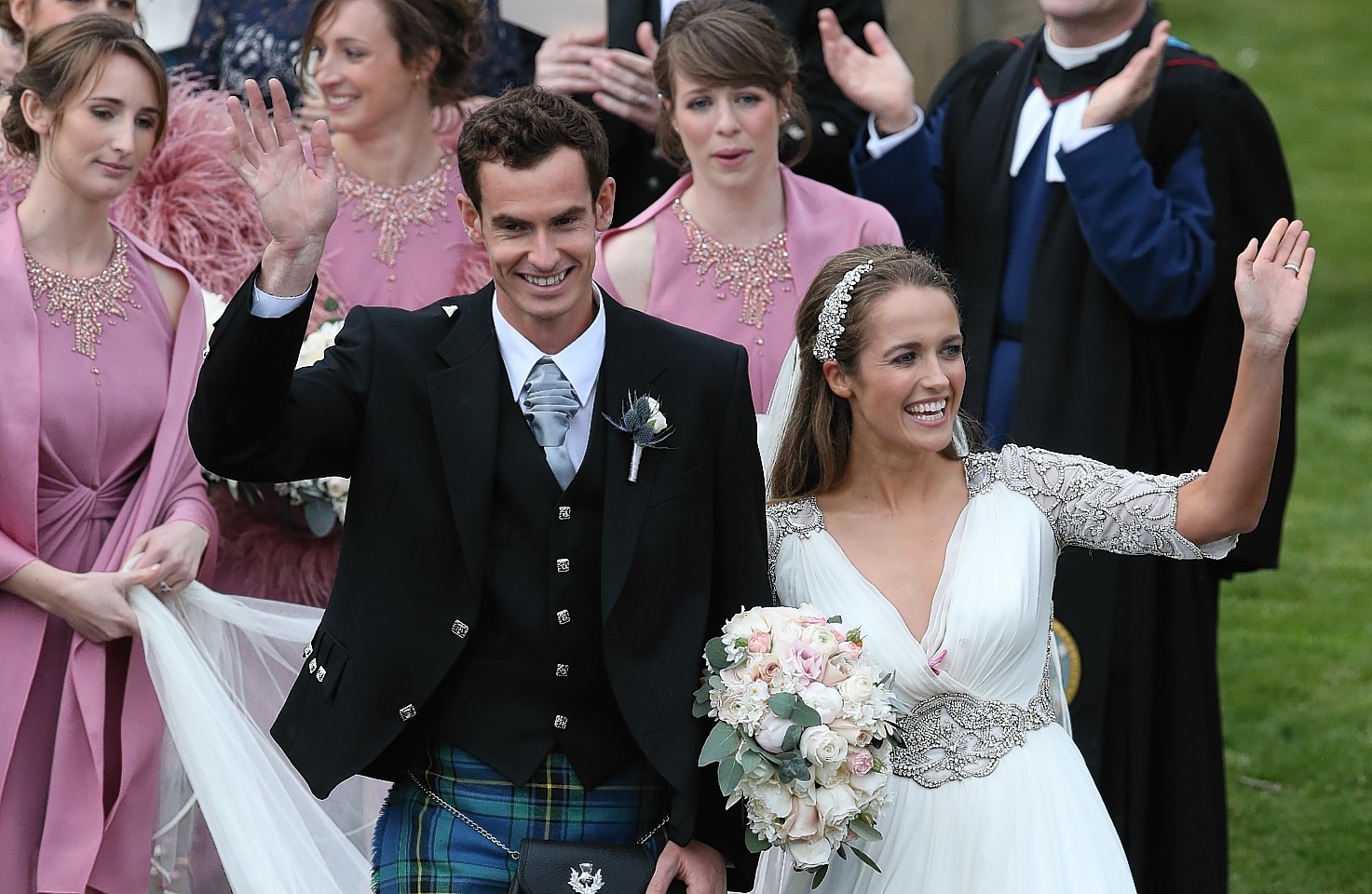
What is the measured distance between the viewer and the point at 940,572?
13.4 feet

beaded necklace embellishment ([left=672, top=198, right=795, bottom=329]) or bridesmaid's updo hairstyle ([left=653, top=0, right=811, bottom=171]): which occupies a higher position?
bridesmaid's updo hairstyle ([left=653, top=0, right=811, bottom=171])

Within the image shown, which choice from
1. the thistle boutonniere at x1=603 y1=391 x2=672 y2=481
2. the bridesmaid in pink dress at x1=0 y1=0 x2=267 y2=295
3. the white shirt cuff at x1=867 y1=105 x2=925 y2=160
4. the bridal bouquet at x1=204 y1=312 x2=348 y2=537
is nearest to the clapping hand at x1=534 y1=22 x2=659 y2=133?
the white shirt cuff at x1=867 y1=105 x2=925 y2=160

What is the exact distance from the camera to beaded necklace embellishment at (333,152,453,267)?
556 centimetres

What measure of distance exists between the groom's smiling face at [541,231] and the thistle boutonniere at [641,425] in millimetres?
227

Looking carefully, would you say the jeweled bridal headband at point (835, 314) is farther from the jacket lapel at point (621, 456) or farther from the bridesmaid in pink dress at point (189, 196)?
the bridesmaid in pink dress at point (189, 196)

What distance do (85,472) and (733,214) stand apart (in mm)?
1849

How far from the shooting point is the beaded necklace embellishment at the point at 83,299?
15.0ft

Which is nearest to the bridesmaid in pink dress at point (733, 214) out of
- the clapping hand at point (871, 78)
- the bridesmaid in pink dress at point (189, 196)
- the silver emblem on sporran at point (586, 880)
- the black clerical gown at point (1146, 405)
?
the clapping hand at point (871, 78)

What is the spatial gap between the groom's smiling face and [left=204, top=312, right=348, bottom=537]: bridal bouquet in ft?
5.42

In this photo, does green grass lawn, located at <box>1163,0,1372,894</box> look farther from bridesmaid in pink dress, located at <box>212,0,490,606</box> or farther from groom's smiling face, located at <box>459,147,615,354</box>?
groom's smiling face, located at <box>459,147,615,354</box>

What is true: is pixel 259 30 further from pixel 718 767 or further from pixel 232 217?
pixel 718 767

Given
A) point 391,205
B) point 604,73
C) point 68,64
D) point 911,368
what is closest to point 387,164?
point 391,205

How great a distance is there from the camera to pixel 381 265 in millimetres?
5539

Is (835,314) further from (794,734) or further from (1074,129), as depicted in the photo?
(1074,129)
